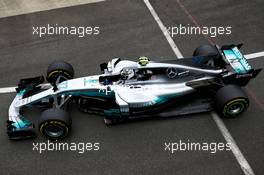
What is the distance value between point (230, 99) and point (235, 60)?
4.16ft

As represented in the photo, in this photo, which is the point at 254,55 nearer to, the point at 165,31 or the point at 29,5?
the point at 165,31

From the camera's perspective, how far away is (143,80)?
9000 mm

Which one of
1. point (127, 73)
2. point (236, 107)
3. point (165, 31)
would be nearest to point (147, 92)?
point (127, 73)

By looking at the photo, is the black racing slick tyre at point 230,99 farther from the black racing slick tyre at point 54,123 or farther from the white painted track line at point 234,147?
the black racing slick tyre at point 54,123

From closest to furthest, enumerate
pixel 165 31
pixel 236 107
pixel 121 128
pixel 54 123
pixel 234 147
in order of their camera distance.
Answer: pixel 54 123 → pixel 234 147 → pixel 236 107 → pixel 121 128 → pixel 165 31

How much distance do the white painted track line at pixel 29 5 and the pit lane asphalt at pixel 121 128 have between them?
1.36 m

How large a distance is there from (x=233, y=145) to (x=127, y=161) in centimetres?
256

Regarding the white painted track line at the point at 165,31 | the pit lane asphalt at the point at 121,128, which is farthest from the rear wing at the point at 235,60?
the white painted track line at the point at 165,31

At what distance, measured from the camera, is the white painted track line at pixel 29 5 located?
44.4 feet

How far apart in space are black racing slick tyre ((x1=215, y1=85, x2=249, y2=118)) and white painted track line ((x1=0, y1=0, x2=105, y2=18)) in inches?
283

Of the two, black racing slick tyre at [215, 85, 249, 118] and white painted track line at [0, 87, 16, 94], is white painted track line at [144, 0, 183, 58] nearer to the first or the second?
black racing slick tyre at [215, 85, 249, 118]

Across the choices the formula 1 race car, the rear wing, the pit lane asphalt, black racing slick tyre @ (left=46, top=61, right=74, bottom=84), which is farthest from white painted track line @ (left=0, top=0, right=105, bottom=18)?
the rear wing

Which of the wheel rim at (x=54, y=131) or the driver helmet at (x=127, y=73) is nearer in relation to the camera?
the wheel rim at (x=54, y=131)

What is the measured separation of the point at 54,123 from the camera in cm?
842
